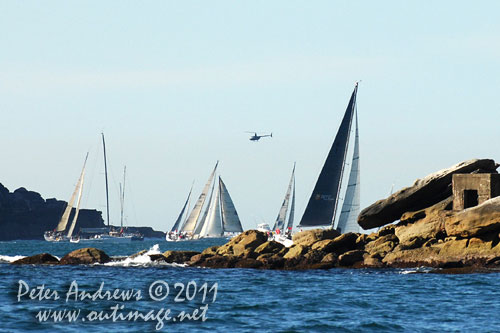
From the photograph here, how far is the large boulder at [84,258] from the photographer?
49156 mm

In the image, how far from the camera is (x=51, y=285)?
36312 mm

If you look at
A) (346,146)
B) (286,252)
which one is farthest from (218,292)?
(346,146)

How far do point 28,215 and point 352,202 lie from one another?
456 ft

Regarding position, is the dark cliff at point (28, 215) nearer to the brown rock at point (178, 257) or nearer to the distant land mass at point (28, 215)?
the distant land mass at point (28, 215)

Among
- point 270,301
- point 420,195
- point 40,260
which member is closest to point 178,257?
point 40,260

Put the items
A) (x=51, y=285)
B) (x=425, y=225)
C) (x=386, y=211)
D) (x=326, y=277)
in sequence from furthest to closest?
(x=386, y=211), (x=425, y=225), (x=326, y=277), (x=51, y=285)

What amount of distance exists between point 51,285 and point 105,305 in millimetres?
7378

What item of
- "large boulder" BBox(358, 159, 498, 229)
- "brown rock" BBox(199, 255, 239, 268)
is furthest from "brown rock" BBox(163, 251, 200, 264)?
"large boulder" BBox(358, 159, 498, 229)

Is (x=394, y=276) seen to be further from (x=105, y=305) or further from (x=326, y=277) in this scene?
(x=105, y=305)

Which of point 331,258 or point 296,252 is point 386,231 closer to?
point 331,258

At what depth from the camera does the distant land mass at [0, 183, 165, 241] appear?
607 feet

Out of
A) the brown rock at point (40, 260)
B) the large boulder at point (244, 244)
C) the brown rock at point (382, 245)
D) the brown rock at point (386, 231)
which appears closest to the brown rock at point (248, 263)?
the large boulder at point (244, 244)

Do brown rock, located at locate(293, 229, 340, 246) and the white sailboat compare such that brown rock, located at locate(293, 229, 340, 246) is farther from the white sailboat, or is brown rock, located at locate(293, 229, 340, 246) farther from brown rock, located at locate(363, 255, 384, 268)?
the white sailboat

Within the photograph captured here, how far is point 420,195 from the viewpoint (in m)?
46.2
